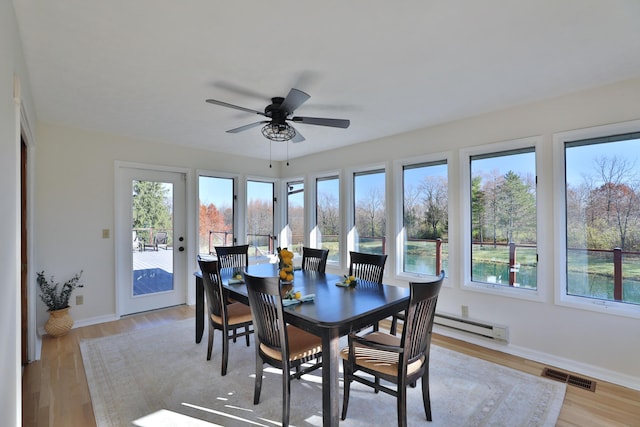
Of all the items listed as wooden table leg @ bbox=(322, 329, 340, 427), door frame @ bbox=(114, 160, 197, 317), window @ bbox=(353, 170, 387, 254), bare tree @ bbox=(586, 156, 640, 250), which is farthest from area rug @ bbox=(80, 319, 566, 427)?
window @ bbox=(353, 170, 387, 254)

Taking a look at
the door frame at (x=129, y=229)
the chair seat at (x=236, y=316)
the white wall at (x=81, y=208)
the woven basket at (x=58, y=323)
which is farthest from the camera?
the door frame at (x=129, y=229)

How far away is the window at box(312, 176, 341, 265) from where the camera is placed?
5.12 m

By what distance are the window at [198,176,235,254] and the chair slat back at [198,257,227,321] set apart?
2.19 m

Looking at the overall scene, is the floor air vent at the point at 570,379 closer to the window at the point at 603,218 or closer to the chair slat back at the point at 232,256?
the window at the point at 603,218

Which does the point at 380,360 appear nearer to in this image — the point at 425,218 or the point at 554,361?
the point at 554,361

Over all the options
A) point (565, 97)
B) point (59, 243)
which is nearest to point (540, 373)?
point (565, 97)

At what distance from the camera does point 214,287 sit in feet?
9.27

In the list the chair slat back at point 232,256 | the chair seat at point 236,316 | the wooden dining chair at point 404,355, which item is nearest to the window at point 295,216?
the chair slat back at point 232,256

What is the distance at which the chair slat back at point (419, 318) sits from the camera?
5.88ft

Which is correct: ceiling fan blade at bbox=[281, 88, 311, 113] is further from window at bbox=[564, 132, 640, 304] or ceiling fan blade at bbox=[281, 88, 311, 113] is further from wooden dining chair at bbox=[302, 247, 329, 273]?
window at bbox=[564, 132, 640, 304]

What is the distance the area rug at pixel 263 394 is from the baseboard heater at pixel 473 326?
1.31ft

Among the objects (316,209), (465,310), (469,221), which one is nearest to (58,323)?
(316,209)

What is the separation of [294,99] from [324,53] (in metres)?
0.38

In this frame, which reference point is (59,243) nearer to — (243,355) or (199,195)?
(199,195)
